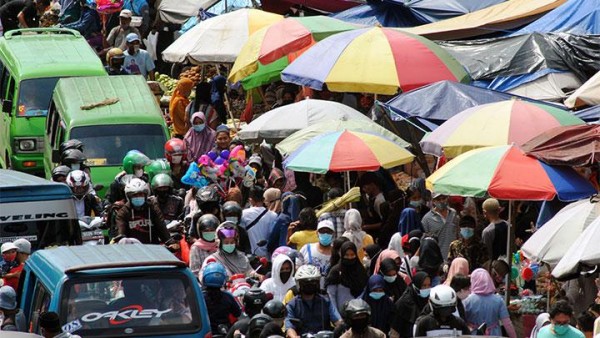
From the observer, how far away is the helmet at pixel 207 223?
19.2 meters

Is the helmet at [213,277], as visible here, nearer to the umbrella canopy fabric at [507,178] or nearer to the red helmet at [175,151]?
the umbrella canopy fabric at [507,178]

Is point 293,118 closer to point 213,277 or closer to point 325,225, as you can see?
point 325,225

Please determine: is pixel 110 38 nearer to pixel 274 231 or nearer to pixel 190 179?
pixel 190 179

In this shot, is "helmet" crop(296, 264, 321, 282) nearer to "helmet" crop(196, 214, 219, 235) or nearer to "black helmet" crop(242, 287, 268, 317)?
"black helmet" crop(242, 287, 268, 317)

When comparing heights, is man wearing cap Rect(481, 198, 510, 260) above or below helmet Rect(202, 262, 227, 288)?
below

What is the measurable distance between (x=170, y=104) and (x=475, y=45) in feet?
17.3

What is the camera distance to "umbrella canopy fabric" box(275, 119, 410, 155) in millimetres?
22391

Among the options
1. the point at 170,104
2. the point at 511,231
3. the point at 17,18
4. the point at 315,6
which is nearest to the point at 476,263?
the point at 511,231

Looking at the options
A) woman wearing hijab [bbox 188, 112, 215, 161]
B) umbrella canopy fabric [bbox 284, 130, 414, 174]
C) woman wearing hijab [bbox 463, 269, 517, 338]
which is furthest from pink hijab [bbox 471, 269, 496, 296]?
woman wearing hijab [bbox 188, 112, 215, 161]

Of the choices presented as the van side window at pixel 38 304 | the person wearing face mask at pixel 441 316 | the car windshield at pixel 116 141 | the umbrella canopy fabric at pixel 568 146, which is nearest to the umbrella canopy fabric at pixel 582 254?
the person wearing face mask at pixel 441 316

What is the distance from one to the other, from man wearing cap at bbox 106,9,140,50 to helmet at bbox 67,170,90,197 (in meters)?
10.9

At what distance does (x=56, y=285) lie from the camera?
49.8 ft

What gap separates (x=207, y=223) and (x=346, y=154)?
2.71m

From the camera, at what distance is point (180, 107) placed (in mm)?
28984
